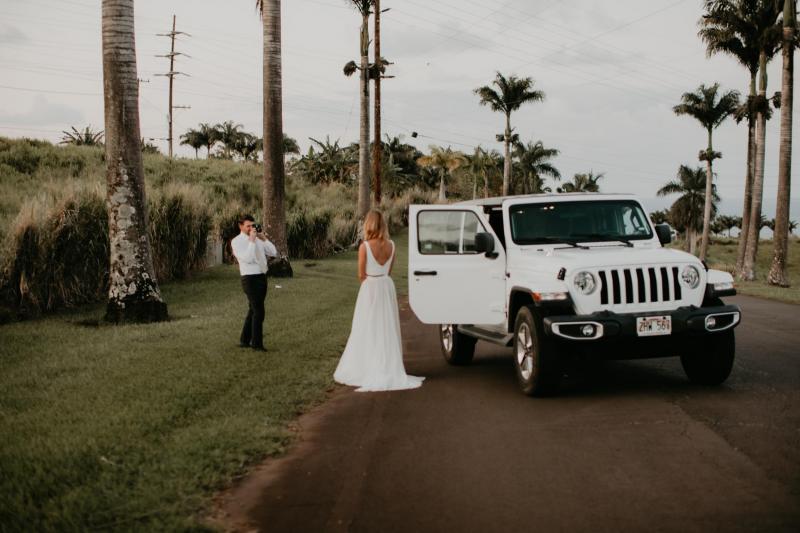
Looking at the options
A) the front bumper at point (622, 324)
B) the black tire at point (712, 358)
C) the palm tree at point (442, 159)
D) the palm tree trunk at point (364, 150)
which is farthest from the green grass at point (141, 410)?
the palm tree at point (442, 159)

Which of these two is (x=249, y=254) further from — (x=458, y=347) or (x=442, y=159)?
(x=442, y=159)

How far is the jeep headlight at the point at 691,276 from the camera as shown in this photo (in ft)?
26.5

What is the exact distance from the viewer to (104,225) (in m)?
16.2

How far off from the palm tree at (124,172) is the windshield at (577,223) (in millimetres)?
7391

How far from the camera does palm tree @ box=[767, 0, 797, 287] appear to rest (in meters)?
30.7

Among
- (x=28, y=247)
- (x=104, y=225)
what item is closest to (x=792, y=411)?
(x=28, y=247)

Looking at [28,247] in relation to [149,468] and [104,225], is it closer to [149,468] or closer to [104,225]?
[104,225]

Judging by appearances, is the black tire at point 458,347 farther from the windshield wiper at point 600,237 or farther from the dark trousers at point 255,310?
the dark trousers at point 255,310

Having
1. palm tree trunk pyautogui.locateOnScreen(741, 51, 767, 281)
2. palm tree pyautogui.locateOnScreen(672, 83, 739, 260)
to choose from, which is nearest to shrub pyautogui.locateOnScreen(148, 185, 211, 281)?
palm tree trunk pyautogui.locateOnScreen(741, 51, 767, 281)

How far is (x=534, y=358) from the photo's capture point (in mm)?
7926

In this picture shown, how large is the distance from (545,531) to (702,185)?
3146 inches

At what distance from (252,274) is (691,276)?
598 cm

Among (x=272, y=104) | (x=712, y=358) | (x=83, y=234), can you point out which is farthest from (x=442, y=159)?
(x=712, y=358)

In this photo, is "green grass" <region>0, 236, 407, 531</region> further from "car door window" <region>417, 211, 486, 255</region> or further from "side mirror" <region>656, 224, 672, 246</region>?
"side mirror" <region>656, 224, 672, 246</region>
